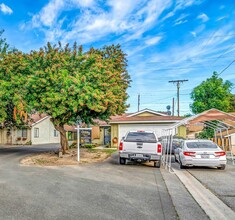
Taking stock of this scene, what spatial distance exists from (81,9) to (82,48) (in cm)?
251

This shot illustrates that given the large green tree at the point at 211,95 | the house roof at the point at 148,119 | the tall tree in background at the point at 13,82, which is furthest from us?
the large green tree at the point at 211,95

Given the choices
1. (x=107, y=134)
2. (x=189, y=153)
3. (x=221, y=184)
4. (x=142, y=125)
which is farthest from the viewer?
(x=107, y=134)

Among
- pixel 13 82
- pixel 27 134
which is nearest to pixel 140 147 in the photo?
pixel 13 82

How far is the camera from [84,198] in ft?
19.5

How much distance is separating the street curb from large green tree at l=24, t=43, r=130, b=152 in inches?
296

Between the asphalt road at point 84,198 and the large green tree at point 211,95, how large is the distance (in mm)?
19599

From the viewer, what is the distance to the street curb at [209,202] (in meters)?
4.87

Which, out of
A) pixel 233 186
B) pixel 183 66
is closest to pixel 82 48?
pixel 233 186

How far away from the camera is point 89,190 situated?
22.4ft

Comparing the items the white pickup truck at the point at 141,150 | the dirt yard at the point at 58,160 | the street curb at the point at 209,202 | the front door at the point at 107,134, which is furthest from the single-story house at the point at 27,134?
the street curb at the point at 209,202

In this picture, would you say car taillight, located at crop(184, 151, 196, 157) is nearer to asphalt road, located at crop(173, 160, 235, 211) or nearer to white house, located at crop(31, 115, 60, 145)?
asphalt road, located at crop(173, 160, 235, 211)

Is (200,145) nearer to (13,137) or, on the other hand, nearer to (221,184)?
(221,184)

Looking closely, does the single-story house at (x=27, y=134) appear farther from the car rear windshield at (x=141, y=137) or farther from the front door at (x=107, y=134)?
the car rear windshield at (x=141, y=137)

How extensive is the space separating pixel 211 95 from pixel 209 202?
22.7m
